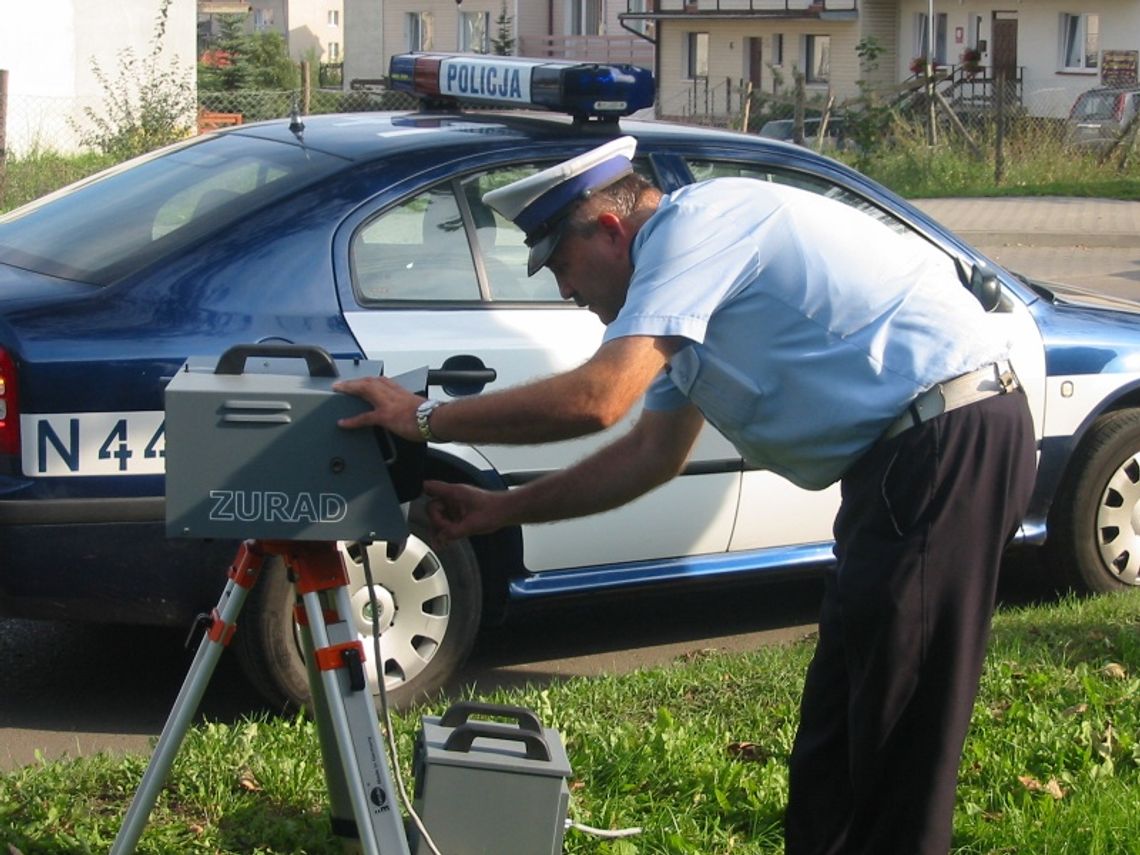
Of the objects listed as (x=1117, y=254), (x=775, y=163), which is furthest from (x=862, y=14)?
(x=775, y=163)

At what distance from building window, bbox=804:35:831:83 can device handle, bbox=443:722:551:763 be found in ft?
154

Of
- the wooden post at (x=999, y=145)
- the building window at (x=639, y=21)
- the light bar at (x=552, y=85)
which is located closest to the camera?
the light bar at (x=552, y=85)

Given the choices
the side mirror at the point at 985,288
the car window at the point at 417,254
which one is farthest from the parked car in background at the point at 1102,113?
the car window at the point at 417,254

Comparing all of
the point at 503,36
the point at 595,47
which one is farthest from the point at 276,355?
the point at 595,47

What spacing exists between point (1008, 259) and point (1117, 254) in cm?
133

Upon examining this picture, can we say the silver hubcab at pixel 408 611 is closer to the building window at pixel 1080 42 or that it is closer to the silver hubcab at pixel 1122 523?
the silver hubcab at pixel 1122 523

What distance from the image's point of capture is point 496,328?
486 centimetres

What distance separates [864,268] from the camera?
2924 mm

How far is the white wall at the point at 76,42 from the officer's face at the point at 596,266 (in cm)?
2353

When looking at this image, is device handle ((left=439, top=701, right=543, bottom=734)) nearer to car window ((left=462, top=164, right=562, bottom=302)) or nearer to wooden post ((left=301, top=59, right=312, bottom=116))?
car window ((left=462, top=164, right=562, bottom=302))

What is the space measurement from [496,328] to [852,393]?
209 cm

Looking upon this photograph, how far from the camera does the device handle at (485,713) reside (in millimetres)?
3434

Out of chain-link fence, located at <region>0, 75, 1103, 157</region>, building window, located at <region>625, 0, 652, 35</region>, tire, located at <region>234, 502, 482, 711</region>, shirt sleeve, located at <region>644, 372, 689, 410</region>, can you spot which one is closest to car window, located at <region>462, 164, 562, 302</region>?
tire, located at <region>234, 502, 482, 711</region>

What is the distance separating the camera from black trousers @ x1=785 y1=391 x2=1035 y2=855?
2.90 metres
